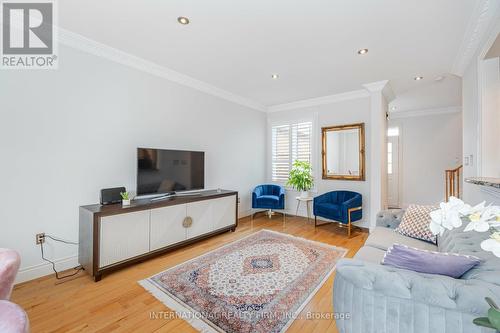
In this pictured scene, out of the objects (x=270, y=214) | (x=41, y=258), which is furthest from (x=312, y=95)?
(x=41, y=258)

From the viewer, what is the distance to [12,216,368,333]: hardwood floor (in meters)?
1.66

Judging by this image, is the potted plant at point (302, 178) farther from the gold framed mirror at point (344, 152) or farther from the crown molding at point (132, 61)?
the crown molding at point (132, 61)

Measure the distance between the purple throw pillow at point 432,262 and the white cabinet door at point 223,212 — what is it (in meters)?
2.66

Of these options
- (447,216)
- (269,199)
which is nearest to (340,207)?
(269,199)

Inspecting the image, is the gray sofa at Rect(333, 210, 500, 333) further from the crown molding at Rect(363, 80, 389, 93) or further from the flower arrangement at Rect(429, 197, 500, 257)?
the crown molding at Rect(363, 80, 389, 93)

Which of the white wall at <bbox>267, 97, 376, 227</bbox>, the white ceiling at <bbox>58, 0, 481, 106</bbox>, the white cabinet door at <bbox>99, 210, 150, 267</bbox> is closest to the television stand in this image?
the white cabinet door at <bbox>99, 210, 150, 267</bbox>

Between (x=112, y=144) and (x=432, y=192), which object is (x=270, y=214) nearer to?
(x=112, y=144)

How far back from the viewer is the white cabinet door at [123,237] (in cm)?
234

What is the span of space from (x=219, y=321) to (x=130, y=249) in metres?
1.46

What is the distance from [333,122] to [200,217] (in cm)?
326

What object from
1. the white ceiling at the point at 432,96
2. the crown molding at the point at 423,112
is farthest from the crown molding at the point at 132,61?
the crown molding at the point at 423,112

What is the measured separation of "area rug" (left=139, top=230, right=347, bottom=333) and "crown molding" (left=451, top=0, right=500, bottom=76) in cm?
289

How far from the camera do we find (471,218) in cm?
67

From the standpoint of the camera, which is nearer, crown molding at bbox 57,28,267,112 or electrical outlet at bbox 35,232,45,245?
electrical outlet at bbox 35,232,45,245
